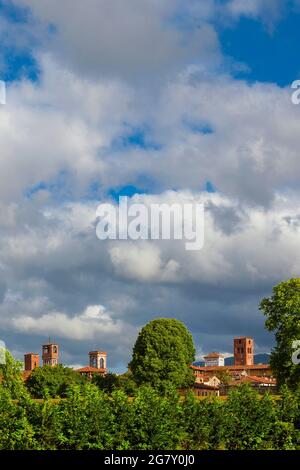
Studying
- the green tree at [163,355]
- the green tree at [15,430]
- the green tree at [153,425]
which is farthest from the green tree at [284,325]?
the green tree at [15,430]

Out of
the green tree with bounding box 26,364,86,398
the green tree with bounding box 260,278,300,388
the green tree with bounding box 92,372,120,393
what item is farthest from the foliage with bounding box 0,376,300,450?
the green tree with bounding box 26,364,86,398

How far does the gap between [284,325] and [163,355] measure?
22.6 m

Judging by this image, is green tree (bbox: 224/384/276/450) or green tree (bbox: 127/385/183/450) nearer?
green tree (bbox: 127/385/183/450)

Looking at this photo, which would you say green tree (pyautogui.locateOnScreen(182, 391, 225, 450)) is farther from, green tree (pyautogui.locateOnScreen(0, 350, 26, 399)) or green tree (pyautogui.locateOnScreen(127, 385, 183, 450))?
green tree (pyautogui.locateOnScreen(0, 350, 26, 399))

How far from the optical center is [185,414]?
45031mm

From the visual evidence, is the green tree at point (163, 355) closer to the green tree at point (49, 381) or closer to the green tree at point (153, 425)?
the green tree at point (49, 381)

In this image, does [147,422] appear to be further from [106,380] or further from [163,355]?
[106,380]

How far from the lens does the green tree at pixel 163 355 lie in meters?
90.2

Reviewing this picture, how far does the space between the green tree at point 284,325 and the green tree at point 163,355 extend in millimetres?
17504

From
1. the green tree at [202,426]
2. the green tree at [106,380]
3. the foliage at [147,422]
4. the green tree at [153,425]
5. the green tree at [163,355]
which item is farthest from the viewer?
the green tree at [106,380]

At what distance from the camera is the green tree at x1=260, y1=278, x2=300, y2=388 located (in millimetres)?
71188

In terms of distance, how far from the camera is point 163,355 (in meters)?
92.6

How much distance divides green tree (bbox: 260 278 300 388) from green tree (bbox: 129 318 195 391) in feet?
57.4

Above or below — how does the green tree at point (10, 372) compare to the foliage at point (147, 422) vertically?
above
